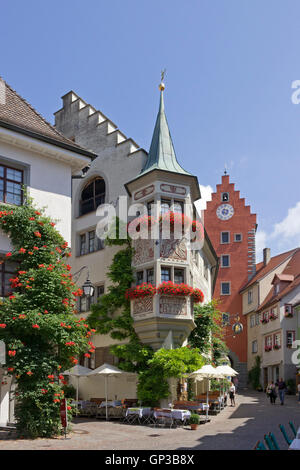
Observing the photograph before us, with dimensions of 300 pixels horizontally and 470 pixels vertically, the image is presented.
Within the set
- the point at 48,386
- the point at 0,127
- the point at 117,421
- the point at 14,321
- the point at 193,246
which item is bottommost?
the point at 117,421

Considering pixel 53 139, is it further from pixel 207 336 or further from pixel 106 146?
pixel 207 336

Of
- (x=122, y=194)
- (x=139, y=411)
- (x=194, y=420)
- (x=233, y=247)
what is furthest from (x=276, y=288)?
(x=194, y=420)

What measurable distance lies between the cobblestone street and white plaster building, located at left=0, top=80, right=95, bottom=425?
11.8ft

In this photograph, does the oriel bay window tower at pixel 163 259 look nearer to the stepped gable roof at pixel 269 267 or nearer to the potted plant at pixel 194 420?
the potted plant at pixel 194 420

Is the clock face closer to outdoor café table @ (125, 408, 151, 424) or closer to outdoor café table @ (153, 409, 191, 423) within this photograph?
→ outdoor café table @ (125, 408, 151, 424)

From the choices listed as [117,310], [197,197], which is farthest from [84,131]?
[117,310]

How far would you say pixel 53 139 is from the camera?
2103 cm

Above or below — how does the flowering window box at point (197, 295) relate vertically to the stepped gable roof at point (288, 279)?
below

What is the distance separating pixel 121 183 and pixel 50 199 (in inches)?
465

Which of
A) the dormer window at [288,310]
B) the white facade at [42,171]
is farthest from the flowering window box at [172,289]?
the dormer window at [288,310]

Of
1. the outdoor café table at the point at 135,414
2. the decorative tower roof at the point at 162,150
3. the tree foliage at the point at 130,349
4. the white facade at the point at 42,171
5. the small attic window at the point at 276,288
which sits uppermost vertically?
the decorative tower roof at the point at 162,150

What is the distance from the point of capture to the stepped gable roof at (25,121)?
66.3ft

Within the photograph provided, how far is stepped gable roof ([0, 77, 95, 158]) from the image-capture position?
20203 mm

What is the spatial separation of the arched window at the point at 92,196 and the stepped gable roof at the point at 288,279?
2254 cm
